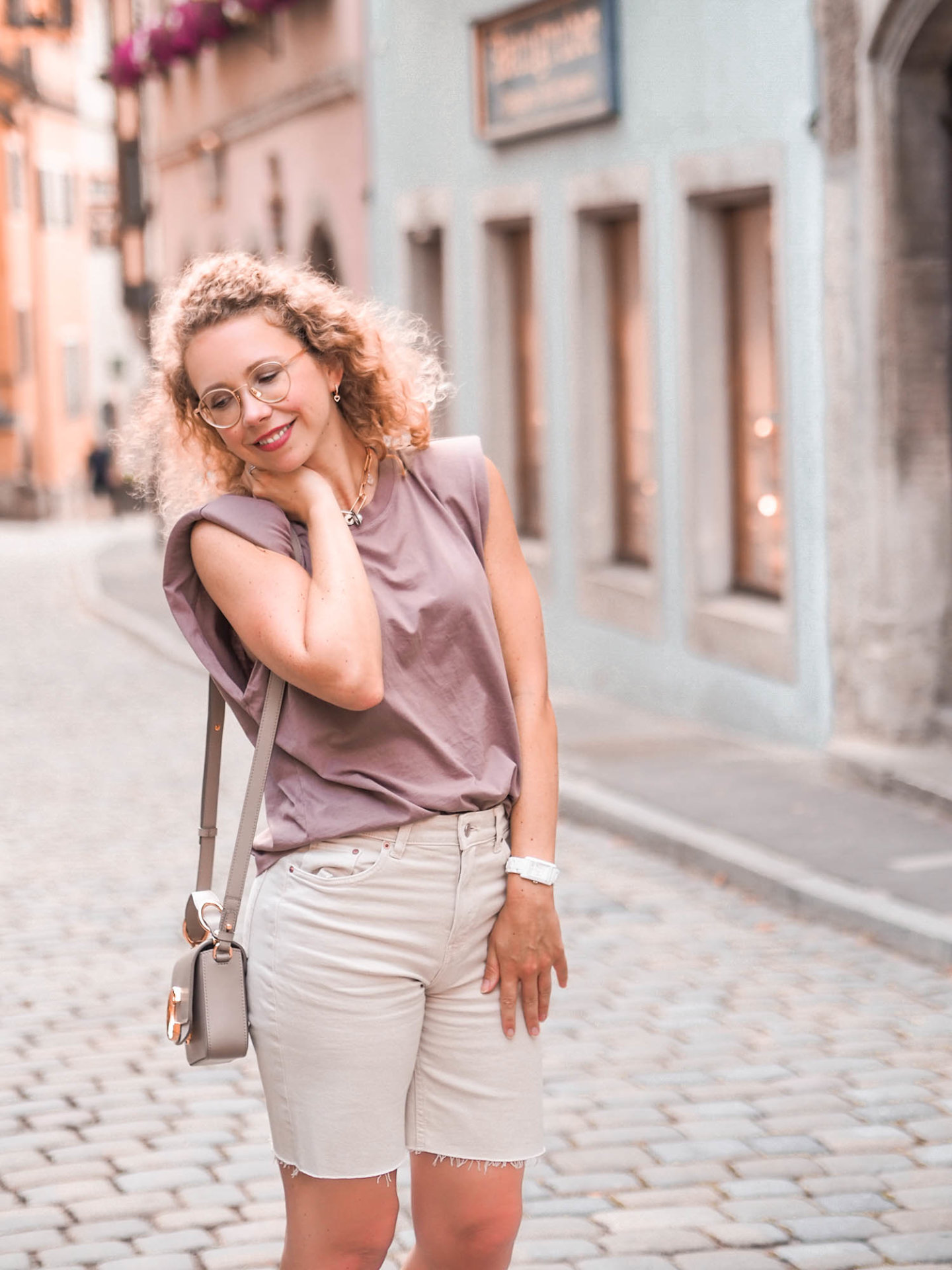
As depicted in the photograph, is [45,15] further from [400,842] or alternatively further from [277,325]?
[400,842]

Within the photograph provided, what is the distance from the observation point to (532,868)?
302cm

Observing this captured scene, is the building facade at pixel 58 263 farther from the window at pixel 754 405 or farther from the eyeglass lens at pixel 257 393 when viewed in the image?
the eyeglass lens at pixel 257 393

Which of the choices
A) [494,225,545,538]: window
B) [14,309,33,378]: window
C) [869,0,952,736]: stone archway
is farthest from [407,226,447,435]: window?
[14,309,33,378]: window

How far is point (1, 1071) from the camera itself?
18.7 ft

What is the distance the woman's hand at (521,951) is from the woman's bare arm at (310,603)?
0.35 meters

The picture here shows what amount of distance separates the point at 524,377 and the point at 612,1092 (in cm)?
993

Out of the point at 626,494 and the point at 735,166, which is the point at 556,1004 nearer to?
the point at 735,166

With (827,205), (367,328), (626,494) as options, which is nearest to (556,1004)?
(367,328)

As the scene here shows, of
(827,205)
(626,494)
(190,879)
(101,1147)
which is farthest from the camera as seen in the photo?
(626,494)

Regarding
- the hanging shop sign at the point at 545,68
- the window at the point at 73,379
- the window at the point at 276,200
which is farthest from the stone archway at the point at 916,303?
the window at the point at 73,379

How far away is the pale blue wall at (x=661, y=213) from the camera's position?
407 inches

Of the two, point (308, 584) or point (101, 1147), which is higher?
point (308, 584)

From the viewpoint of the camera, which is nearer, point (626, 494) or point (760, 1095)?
point (760, 1095)

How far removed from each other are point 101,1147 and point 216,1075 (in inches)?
24.2
